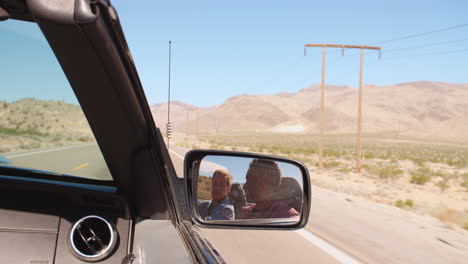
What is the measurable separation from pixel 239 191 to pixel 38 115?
109 cm

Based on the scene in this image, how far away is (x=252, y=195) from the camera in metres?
2.18

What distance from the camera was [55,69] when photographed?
177 cm

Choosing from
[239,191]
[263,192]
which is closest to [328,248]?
[263,192]

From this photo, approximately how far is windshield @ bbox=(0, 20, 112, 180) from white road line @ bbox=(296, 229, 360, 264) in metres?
4.86

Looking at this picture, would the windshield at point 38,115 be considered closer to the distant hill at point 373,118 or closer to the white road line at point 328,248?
the white road line at point 328,248

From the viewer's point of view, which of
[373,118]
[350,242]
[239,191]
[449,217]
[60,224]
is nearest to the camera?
[60,224]

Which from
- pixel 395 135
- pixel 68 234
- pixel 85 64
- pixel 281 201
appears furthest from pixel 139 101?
pixel 395 135

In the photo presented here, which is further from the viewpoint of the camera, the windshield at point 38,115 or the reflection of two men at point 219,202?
the reflection of two men at point 219,202

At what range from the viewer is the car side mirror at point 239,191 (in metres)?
2.18

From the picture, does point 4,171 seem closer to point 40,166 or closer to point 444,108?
point 40,166

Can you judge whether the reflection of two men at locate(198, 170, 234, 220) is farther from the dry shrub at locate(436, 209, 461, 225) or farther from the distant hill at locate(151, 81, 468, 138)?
the distant hill at locate(151, 81, 468, 138)

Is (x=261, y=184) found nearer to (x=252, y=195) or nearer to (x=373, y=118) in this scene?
(x=252, y=195)

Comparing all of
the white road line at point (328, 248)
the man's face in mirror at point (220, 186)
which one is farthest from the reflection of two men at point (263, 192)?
the white road line at point (328, 248)

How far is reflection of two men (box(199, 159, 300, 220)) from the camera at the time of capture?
2180 millimetres
